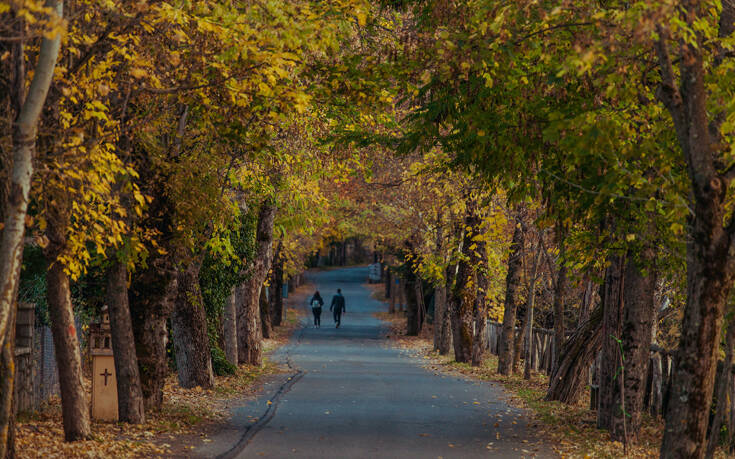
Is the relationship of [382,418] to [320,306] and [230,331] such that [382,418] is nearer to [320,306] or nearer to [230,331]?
[230,331]

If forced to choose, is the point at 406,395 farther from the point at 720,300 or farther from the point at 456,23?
the point at 720,300

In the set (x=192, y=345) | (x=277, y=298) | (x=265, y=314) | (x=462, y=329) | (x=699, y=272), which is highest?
(x=699, y=272)

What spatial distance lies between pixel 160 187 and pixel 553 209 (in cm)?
581

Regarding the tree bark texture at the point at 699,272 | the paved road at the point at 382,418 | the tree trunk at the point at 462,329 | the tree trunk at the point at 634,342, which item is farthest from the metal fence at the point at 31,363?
the tree trunk at the point at 462,329

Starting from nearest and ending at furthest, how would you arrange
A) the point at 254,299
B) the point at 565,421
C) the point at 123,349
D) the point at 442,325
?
1. the point at 123,349
2. the point at 565,421
3. the point at 254,299
4. the point at 442,325

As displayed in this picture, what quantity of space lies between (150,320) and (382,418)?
13.6 feet

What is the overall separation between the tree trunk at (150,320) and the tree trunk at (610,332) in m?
6.54

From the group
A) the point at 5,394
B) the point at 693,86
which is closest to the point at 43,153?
the point at 5,394

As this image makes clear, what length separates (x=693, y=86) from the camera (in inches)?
335

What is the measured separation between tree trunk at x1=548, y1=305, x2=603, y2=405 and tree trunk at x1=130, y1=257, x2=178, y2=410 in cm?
753

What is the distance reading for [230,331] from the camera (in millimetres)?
25531

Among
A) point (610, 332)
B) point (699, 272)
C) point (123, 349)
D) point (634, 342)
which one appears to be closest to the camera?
point (699, 272)

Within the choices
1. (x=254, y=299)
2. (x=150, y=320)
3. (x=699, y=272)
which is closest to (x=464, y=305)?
(x=254, y=299)

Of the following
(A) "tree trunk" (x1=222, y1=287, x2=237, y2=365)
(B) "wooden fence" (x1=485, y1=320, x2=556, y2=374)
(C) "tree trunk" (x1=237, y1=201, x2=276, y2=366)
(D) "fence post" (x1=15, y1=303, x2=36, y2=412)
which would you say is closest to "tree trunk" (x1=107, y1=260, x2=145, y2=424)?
(D) "fence post" (x1=15, y1=303, x2=36, y2=412)
